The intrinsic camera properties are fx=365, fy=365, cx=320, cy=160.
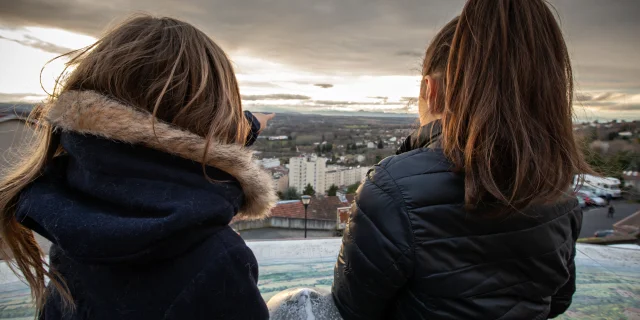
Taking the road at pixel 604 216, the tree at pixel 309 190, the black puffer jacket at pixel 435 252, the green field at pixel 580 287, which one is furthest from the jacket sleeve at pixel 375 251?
the tree at pixel 309 190

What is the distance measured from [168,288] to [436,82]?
68 centimetres

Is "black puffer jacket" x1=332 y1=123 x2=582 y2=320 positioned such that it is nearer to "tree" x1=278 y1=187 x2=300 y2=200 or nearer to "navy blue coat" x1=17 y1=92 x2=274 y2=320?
"navy blue coat" x1=17 y1=92 x2=274 y2=320

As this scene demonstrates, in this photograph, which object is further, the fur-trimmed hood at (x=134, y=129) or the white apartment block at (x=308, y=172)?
the white apartment block at (x=308, y=172)

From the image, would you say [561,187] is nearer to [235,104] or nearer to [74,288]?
[235,104]

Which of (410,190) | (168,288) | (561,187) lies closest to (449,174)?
(410,190)

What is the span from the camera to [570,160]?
69 cm

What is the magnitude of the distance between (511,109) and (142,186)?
651 mm

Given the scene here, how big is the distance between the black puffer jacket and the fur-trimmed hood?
0.25 metres

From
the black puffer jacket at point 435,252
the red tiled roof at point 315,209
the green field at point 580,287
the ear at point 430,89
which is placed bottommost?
the red tiled roof at point 315,209

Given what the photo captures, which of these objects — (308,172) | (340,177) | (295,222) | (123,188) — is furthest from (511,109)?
(308,172)

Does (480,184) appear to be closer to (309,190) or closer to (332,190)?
(309,190)

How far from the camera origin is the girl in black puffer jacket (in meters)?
0.65

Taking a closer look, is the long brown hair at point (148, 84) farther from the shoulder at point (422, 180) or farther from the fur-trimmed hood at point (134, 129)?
the shoulder at point (422, 180)

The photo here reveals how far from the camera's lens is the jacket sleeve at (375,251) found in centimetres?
66
